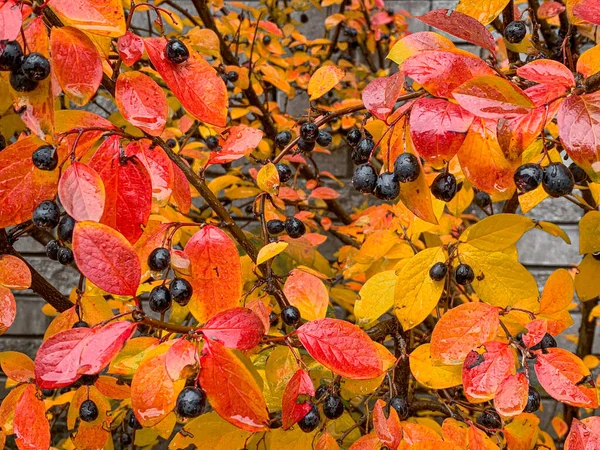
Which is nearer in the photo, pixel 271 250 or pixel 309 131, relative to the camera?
pixel 271 250

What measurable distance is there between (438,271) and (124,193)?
0.41 metres

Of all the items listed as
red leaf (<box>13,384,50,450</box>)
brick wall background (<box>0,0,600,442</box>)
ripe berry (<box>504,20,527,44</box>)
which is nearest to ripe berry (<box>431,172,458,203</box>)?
ripe berry (<box>504,20,527,44</box>)

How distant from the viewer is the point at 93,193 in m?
0.52

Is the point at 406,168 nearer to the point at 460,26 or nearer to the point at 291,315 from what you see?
the point at 460,26

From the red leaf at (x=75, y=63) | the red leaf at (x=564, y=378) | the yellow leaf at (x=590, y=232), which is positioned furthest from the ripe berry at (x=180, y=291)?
the yellow leaf at (x=590, y=232)

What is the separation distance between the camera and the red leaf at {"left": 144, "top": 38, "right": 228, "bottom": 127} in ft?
1.94

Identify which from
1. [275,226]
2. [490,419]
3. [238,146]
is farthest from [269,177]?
[490,419]

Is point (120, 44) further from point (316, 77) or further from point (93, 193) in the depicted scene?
point (316, 77)

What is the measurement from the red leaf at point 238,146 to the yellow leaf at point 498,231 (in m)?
0.32

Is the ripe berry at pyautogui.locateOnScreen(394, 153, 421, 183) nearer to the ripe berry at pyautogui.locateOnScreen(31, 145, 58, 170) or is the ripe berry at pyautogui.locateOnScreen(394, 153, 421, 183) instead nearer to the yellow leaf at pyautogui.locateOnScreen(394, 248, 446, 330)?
the yellow leaf at pyautogui.locateOnScreen(394, 248, 446, 330)

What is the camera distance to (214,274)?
2.02ft

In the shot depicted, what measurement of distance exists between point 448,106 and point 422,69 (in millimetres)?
44

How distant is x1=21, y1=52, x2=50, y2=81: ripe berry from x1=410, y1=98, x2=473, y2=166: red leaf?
14.0 inches

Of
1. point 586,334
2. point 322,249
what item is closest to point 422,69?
point 586,334
